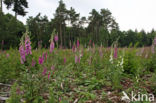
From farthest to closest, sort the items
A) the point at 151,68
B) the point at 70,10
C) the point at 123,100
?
1. the point at 70,10
2. the point at 151,68
3. the point at 123,100

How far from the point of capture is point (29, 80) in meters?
2.43

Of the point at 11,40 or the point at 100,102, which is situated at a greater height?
the point at 11,40

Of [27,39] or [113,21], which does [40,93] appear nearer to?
[27,39]

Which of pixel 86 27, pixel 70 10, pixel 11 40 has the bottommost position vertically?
pixel 11 40

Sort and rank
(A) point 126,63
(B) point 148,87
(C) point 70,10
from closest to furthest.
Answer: (B) point 148,87, (A) point 126,63, (C) point 70,10

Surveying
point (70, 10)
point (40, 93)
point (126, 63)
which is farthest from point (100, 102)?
point (70, 10)

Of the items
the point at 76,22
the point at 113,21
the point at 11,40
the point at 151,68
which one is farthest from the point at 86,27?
the point at 151,68

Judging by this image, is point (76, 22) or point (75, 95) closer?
point (75, 95)

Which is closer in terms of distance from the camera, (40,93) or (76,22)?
(40,93)

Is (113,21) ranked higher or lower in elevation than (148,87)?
higher

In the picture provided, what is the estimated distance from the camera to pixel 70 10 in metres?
40.5

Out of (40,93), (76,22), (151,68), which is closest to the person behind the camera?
(40,93)

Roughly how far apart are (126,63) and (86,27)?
155ft

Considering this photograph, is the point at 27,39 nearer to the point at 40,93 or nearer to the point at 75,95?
the point at 40,93
